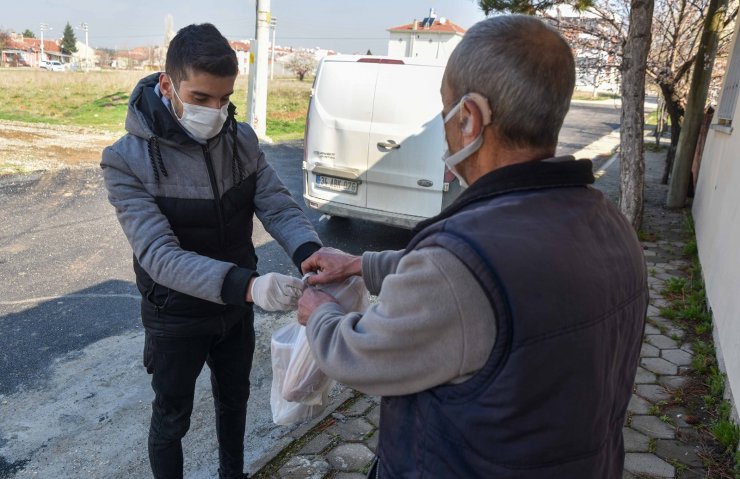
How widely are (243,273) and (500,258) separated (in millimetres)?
1226

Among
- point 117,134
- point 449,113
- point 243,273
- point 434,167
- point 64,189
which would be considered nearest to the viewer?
point 449,113

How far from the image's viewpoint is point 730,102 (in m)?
7.50

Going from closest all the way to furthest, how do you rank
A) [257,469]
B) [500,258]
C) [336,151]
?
[500,258] < [257,469] < [336,151]

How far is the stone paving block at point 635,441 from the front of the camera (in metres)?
3.37

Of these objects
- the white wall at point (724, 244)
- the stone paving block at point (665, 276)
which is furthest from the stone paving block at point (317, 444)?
the stone paving block at point (665, 276)

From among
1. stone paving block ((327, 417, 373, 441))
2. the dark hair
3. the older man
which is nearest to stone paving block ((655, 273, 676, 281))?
stone paving block ((327, 417, 373, 441))

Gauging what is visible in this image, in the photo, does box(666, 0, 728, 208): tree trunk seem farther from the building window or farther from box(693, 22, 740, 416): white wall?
box(693, 22, 740, 416): white wall

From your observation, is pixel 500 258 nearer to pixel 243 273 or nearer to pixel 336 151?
pixel 243 273

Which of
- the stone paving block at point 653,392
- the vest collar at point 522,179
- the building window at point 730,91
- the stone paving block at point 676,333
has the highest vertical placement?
the building window at point 730,91

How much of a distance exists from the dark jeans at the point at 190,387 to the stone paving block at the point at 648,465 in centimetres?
213

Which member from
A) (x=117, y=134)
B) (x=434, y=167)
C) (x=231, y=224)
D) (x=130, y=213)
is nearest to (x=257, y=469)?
(x=231, y=224)

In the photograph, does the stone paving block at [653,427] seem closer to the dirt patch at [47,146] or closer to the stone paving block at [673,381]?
the stone paving block at [673,381]

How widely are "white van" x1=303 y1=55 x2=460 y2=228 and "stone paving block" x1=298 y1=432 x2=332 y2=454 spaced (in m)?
3.65

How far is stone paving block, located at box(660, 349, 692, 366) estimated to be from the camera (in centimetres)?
450
